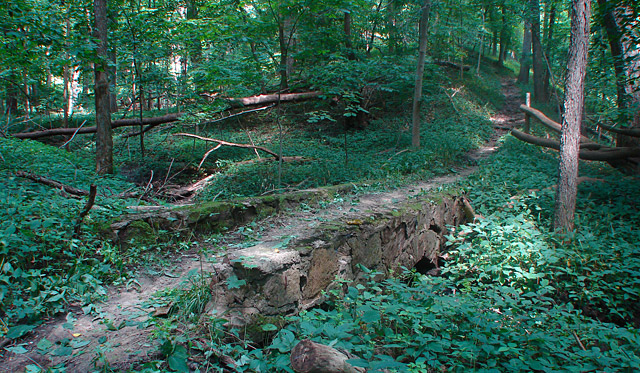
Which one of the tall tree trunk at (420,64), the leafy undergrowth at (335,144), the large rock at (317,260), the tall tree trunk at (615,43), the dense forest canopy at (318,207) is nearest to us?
the dense forest canopy at (318,207)

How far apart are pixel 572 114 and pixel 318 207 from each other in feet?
13.7

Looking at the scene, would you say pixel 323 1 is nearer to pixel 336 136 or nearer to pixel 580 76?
pixel 336 136

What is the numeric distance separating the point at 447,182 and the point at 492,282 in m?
3.55

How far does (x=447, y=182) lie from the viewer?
8.09 meters

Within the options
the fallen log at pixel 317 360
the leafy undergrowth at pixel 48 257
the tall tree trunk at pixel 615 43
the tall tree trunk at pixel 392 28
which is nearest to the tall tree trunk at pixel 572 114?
the tall tree trunk at pixel 615 43

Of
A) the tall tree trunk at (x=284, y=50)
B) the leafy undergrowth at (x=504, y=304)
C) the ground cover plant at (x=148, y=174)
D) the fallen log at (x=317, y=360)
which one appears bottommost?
the leafy undergrowth at (x=504, y=304)

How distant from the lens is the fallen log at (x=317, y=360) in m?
1.87

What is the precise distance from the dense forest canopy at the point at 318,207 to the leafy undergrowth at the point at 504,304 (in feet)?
0.08

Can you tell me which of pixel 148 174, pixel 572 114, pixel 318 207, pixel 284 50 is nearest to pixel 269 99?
pixel 284 50

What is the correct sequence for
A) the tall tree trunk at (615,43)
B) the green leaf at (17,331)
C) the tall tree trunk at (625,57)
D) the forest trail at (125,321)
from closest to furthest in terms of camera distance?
the forest trail at (125,321), the green leaf at (17,331), the tall tree trunk at (625,57), the tall tree trunk at (615,43)

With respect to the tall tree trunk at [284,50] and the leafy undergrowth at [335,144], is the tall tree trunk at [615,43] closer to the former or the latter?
the leafy undergrowth at [335,144]

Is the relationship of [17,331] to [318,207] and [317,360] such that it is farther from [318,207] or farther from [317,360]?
[318,207]

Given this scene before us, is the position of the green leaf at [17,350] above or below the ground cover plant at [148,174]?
below

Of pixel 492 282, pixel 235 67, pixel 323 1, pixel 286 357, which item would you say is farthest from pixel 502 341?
pixel 323 1
